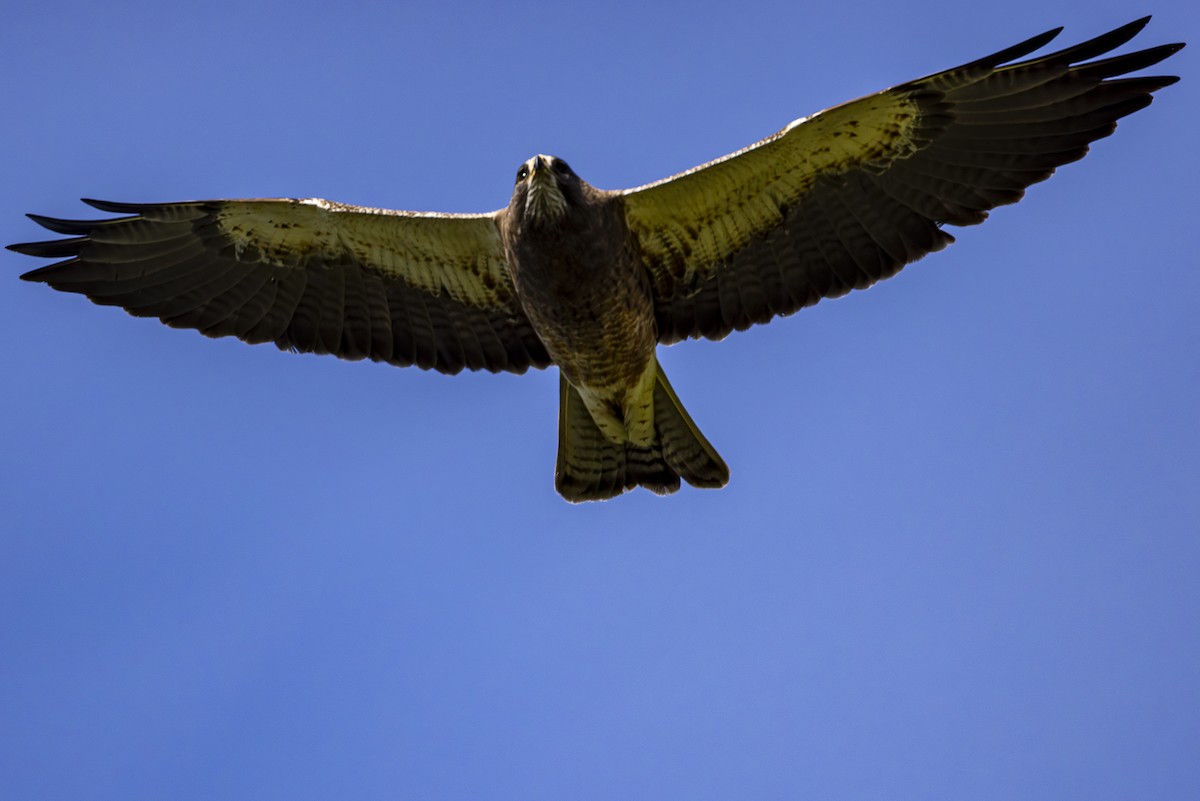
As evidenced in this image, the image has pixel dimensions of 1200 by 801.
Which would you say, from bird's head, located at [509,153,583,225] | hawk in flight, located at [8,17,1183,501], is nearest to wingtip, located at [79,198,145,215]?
hawk in flight, located at [8,17,1183,501]

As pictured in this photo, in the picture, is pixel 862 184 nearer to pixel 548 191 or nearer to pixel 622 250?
pixel 622 250

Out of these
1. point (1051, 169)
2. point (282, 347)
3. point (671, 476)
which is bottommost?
point (671, 476)

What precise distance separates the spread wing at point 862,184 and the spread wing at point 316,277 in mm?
1223

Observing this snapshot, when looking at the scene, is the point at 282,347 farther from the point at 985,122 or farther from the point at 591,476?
the point at 985,122

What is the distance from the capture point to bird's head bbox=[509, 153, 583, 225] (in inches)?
335

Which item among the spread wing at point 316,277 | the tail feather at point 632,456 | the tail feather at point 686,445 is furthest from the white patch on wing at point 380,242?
the tail feather at point 686,445

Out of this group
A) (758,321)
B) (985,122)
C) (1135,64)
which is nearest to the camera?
(1135,64)

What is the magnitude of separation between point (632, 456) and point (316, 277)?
261 cm

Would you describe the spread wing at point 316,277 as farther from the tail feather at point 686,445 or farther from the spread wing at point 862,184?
the spread wing at point 862,184

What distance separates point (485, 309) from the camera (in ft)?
32.7

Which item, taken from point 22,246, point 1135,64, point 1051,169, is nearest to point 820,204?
point 1051,169

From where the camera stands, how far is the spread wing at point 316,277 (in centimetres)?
949

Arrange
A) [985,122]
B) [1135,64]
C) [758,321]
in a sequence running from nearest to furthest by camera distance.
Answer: [1135,64] → [985,122] → [758,321]

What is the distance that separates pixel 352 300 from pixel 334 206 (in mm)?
827
